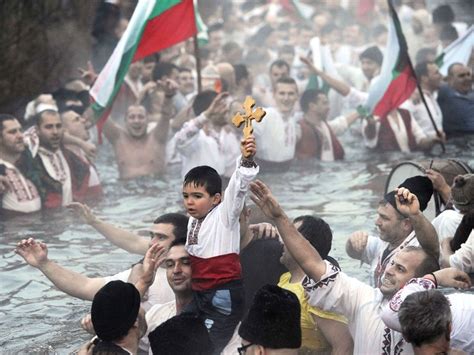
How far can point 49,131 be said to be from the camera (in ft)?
36.6

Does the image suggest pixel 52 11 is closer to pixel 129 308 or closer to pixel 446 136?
pixel 446 136

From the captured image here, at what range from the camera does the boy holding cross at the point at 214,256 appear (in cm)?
621

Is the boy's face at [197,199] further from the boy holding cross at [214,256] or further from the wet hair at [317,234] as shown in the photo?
the wet hair at [317,234]

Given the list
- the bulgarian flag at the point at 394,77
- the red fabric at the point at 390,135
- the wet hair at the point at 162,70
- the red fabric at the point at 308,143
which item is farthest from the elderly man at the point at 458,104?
the wet hair at the point at 162,70

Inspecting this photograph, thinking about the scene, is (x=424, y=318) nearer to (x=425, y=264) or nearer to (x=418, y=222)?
(x=425, y=264)

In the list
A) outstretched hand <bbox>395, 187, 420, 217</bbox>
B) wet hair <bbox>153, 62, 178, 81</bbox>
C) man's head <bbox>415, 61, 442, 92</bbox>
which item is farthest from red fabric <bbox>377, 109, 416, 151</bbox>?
outstretched hand <bbox>395, 187, 420, 217</bbox>

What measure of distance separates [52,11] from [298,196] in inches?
180

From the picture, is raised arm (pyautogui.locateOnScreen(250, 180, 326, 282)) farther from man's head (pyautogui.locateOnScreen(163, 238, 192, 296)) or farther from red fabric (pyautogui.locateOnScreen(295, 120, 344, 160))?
red fabric (pyautogui.locateOnScreen(295, 120, 344, 160))

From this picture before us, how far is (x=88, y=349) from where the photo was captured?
5.46 metres

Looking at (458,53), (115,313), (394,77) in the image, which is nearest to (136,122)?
(394,77)

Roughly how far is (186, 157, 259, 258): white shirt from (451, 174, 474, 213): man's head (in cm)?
144

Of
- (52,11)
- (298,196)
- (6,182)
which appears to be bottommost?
(298,196)

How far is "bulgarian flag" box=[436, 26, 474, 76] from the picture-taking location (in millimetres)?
15234

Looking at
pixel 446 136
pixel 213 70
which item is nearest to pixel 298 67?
pixel 213 70
